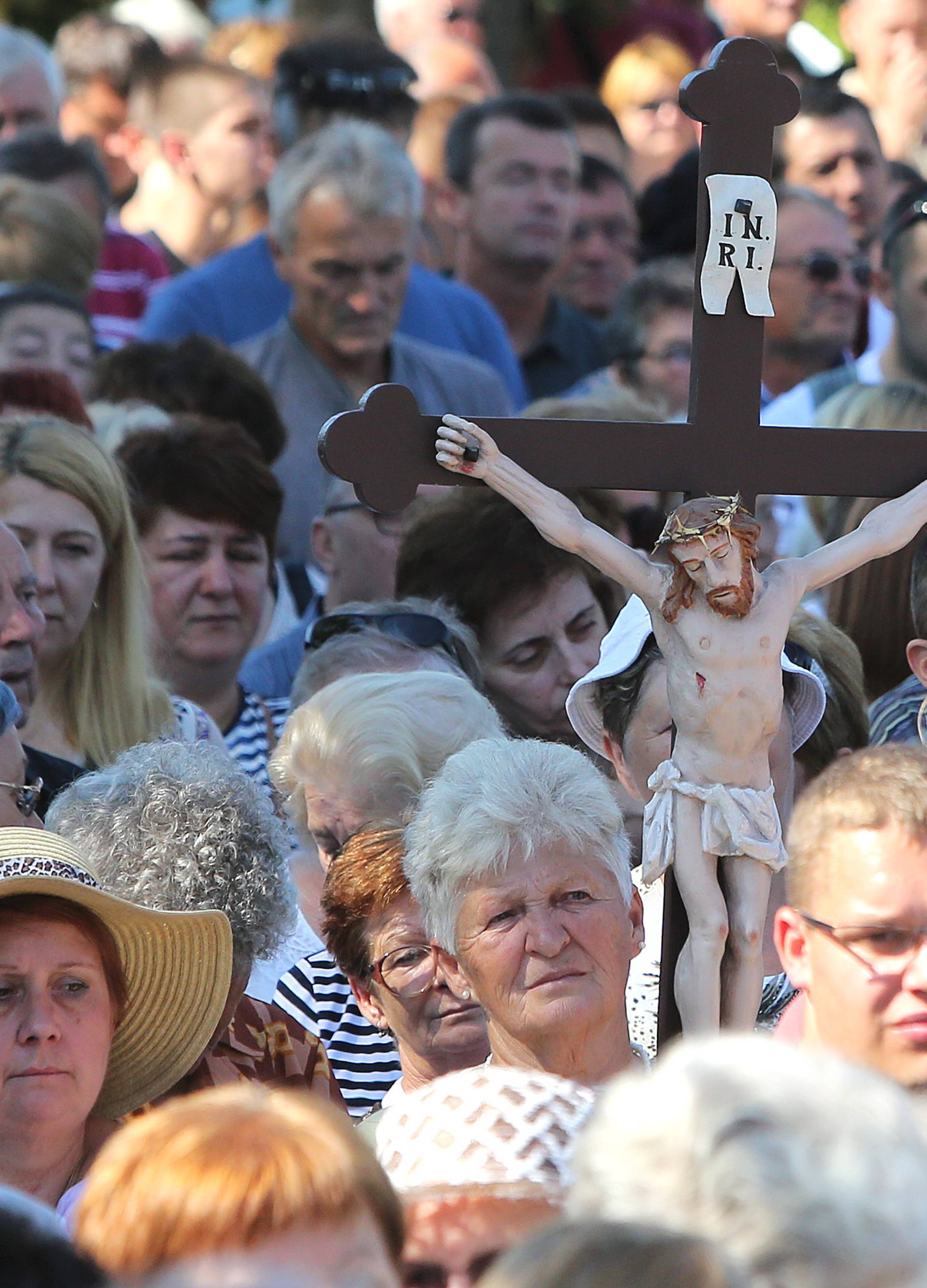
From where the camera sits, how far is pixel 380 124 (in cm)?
719

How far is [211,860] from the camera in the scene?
3463mm

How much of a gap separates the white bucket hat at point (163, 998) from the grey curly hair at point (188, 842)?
144 millimetres

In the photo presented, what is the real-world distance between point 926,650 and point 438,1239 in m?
1.51

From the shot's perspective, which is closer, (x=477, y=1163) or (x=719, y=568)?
(x=477, y=1163)

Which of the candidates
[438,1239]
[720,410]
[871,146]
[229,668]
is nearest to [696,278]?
[720,410]

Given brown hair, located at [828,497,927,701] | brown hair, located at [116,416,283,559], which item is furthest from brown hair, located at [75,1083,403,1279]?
brown hair, located at [116,416,283,559]

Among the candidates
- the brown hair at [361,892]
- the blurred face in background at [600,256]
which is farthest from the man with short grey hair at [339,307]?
the brown hair at [361,892]

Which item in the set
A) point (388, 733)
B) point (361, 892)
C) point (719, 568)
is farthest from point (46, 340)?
point (719, 568)

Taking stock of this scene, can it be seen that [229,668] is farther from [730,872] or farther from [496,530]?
[730,872]

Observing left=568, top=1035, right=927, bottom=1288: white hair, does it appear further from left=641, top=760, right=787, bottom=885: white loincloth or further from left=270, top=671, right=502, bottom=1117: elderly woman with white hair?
left=270, top=671, right=502, bottom=1117: elderly woman with white hair

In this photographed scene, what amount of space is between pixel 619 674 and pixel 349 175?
9.88ft

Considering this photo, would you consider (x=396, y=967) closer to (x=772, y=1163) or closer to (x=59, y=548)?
(x=59, y=548)

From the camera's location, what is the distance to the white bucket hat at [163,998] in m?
3.18

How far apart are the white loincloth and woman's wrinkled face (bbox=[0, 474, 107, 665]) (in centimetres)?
203
